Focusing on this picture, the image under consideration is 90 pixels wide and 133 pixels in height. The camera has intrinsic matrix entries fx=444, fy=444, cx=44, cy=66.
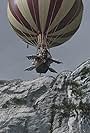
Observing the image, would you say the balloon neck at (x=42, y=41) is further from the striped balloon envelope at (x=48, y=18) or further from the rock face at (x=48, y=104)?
the rock face at (x=48, y=104)

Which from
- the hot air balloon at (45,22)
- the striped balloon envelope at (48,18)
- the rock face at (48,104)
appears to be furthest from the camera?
the striped balloon envelope at (48,18)

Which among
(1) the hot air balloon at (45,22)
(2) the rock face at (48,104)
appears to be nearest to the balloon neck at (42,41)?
(1) the hot air balloon at (45,22)

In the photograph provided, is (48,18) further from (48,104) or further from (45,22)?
(48,104)

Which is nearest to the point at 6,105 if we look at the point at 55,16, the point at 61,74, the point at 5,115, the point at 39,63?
the point at 5,115

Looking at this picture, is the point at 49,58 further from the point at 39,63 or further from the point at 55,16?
the point at 55,16

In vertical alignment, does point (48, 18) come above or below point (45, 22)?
above

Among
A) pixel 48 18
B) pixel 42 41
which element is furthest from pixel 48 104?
pixel 48 18
